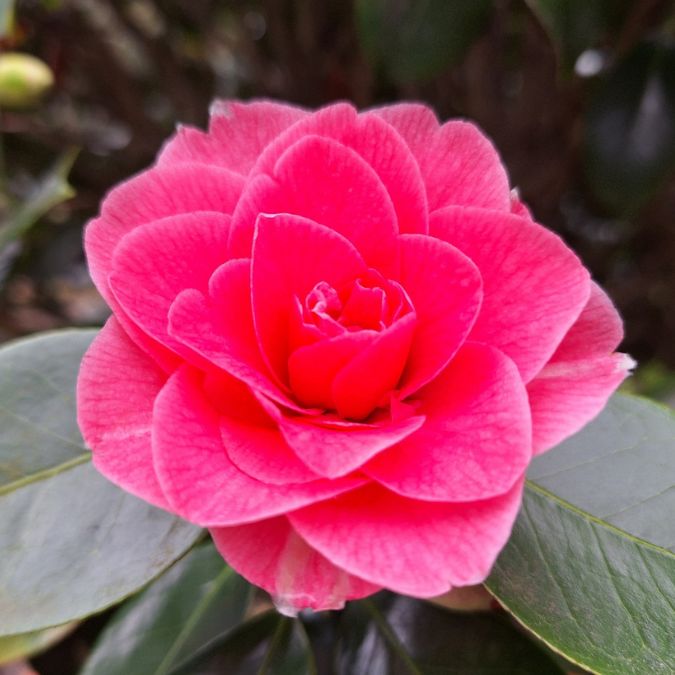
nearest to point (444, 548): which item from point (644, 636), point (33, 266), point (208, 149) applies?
point (644, 636)

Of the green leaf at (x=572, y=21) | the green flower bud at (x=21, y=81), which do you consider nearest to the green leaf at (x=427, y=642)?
the green leaf at (x=572, y=21)

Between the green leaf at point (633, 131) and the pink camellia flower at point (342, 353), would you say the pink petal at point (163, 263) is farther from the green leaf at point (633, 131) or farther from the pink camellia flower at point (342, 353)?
the green leaf at point (633, 131)

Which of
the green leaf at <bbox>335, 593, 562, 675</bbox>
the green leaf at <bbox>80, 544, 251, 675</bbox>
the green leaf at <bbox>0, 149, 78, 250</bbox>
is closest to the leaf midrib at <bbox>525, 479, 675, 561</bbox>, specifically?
the green leaf at <bbox>335, 593, 562, 675</bbox>

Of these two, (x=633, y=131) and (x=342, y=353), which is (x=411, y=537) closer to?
(x=342, y=353)

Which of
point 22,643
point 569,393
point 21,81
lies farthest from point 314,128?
point 21,81

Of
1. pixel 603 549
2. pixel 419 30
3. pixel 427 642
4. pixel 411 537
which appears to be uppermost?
pixel 419 30

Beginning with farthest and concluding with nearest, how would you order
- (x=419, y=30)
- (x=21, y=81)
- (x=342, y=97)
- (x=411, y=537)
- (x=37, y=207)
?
(x=342, y=97) → (x=21, y=81) → (x=37, y=207) → (x=419, y=30) → (x=411, y=537)

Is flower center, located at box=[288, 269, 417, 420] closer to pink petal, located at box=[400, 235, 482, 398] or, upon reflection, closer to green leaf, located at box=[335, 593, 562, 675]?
pink petal, located at box=[400, 235, 482, 398]
